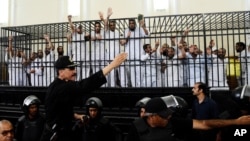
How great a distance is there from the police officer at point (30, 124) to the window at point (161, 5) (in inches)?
304

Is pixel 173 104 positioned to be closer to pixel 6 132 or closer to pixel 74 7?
pixel 6 132

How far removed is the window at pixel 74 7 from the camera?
14023mm

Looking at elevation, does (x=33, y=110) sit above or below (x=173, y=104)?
below

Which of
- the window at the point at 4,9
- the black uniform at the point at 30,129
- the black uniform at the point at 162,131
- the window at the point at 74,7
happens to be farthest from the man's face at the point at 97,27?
the window at the point at 4,9

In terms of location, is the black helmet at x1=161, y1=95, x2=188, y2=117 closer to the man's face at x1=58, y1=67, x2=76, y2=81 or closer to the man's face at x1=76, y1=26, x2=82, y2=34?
the man's face at x1=58, y1=67, x2=76, y2=81

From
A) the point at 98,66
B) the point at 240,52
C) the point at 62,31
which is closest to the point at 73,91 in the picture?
the point at 98,66

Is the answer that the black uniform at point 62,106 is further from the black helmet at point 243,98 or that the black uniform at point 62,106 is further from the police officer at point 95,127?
the police officer at point 95,127

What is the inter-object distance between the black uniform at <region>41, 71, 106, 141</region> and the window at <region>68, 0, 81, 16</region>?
1063 centimetres

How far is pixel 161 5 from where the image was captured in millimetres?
12719

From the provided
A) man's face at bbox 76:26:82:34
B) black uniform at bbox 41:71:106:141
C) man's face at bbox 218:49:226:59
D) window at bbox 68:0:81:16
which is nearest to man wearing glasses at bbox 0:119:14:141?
black uniform at bbox 41:71:106:141

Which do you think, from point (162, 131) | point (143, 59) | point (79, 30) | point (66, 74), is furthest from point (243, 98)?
point (79, 30)

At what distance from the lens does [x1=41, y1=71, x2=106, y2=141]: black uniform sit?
12.0ft

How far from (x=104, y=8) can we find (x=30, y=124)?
27.5 feet

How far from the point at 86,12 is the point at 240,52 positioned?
24.9ft
